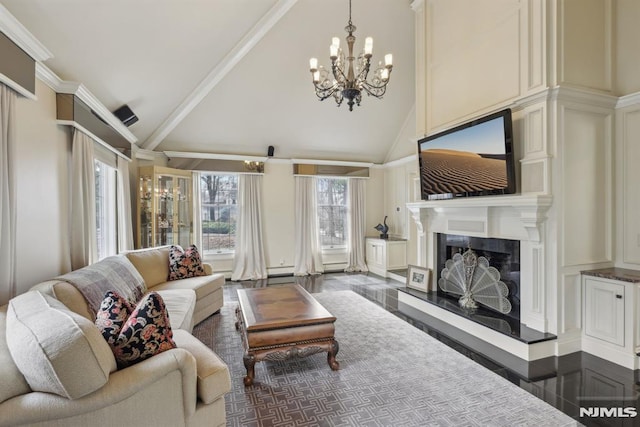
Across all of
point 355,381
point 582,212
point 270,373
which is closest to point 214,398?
point 270,373

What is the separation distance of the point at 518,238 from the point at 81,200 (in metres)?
4.50

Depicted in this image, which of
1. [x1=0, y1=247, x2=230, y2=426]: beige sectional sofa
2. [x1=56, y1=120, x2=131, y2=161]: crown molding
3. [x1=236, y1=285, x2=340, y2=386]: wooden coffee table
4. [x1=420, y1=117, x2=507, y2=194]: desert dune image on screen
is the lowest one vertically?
[x1=236, y1=285, x2=340, y2=386]: wooden coffee table

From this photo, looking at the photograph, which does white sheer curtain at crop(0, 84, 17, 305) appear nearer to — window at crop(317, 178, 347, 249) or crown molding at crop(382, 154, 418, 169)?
window at crop(317, 178, 347, 249)

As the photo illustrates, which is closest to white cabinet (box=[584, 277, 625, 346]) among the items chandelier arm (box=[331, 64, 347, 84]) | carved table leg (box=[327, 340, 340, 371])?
carved table leg (box=[327, 340, 340, 371])

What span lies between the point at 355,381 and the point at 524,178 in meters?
2.55

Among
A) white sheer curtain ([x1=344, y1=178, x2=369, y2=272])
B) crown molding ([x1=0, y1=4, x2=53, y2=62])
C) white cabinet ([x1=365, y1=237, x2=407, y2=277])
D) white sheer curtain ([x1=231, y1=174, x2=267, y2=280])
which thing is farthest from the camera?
white sheer curtain ([x1=344, y1=178, x2=369, y2=272])

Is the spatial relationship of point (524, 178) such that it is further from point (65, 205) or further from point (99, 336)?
point (65, 205)

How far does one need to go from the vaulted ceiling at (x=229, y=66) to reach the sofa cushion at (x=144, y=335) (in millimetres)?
2266

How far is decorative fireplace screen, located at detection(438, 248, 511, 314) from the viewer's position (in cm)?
352

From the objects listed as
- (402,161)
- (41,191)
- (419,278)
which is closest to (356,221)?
(402,161)

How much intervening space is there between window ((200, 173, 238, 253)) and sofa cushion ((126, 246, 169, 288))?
2.10 metres

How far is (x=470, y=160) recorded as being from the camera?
350 cm

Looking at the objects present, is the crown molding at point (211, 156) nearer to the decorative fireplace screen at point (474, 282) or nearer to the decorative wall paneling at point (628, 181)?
the decorative fireplace screen at point (474, 282)

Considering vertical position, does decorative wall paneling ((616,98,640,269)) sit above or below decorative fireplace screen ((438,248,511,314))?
above
